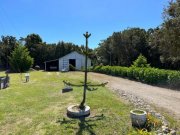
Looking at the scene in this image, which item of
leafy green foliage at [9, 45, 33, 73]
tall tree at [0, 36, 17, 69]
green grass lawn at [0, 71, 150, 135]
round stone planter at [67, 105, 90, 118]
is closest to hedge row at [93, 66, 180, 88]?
green grass lawn at [0, 71, 150, 135]

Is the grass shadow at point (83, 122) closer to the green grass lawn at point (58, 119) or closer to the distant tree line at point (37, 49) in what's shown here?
the green grass lawn at point (58, 119)

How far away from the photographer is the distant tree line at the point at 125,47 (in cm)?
2019

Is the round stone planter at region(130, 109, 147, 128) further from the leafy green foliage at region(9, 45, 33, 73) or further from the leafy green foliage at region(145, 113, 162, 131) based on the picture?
the leafy green foliage at region(9, 45, 33, 73)

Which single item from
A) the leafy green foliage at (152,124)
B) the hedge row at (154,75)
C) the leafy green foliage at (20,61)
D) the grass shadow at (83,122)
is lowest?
the grass shadow at (83,122)

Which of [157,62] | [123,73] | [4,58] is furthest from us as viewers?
[4,58]

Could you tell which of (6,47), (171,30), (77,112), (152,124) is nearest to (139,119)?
(152,124)

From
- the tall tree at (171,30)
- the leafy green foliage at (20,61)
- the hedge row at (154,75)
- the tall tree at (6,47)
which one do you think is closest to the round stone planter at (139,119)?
the hedge row at (154,75)

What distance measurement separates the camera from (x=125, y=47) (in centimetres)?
5012

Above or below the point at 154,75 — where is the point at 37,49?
above

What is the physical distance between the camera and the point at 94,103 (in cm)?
1112

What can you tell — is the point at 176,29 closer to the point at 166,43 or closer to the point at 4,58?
the point at 166,43

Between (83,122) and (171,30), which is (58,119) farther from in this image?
(171,30)

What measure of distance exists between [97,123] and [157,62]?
4082cm

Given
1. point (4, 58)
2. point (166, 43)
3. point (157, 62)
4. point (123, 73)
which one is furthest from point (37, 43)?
point (166, 43)
